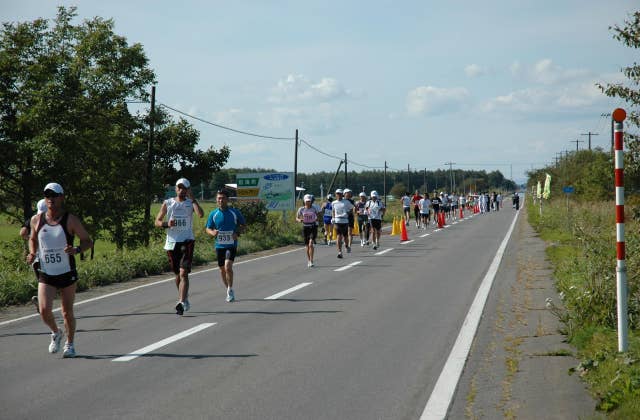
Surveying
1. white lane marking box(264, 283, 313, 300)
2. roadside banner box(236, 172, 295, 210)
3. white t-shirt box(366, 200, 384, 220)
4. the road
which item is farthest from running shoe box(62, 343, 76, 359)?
roadside banner box(236, 172, 295, 210)

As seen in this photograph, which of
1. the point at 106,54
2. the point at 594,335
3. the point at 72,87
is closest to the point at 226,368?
the point at 594,335

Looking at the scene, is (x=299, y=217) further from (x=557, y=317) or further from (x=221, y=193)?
(x=557, y=317)

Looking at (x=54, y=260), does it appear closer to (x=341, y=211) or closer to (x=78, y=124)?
(x=341, y=211)

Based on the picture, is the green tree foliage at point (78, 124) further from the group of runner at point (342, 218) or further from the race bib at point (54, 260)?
the race bib at point (54, 260)

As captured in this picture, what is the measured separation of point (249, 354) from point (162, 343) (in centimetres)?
119

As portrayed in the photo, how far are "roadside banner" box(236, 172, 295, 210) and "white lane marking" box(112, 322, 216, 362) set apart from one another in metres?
26.5

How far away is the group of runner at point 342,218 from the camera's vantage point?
703 inches

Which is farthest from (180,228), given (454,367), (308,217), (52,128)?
(52,128)

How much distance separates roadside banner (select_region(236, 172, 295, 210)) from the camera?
35.2 metres

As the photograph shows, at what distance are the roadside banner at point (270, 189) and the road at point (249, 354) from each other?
22012 millimetres

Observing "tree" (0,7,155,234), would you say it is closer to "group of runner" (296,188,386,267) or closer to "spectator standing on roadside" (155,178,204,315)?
"group of runner" (296,188,386,267)

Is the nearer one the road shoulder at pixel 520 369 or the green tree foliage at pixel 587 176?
the road shoulder at pixel 520 369

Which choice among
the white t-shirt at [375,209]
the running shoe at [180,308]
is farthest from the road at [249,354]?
the white t-shirt at [375,209]

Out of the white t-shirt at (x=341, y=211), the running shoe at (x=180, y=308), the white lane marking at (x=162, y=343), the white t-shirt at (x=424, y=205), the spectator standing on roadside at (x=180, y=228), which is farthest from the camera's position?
the white t-shirt at (x=424, y=205)
